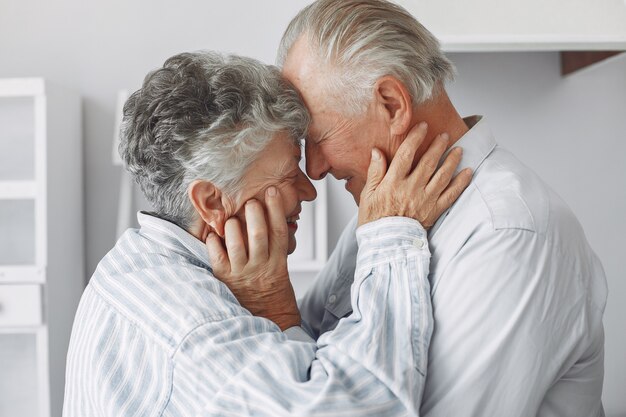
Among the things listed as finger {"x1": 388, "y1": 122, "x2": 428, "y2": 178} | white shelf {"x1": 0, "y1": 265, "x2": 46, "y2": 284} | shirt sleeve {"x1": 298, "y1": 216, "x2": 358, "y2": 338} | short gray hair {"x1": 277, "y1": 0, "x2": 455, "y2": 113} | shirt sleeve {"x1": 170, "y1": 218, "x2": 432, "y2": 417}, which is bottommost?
white shelf {"x1": 0, "y1": 265, "x2": 46, "y2": 284}

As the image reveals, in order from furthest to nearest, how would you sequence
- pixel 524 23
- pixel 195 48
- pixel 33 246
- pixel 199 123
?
pixel 195 48 → pixel 33 246 → pixel 524 23 → pixel 199 123

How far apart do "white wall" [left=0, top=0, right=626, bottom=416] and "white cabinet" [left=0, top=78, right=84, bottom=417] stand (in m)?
0.18

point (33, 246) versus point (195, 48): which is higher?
point (195, 48)

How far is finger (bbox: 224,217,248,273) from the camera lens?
1.11m

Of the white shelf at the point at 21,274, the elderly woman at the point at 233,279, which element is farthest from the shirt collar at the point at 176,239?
the white shelf at the point at 21,274

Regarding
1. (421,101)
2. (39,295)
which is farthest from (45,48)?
(421,101)

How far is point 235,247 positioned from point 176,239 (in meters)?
0.10

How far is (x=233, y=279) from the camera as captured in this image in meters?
1.11

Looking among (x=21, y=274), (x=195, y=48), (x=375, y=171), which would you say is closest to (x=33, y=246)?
(x=21, y=274)

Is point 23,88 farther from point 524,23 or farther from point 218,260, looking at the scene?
point 524,23

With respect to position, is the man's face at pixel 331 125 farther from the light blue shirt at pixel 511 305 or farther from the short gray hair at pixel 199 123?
the light blue shirt at pixel 511 305

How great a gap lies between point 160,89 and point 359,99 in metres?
0.31

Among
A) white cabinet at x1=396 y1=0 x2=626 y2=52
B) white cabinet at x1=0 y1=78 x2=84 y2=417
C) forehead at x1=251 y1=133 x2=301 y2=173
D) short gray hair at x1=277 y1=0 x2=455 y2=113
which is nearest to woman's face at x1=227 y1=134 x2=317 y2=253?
forehead at x1=251 y1=133 x2=301 y2=173

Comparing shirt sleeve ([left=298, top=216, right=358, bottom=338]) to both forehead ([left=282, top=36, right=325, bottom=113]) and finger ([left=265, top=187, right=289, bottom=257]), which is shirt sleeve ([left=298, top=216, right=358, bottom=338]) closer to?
finger ([left=265, top=187, right=289, bottom=257])
